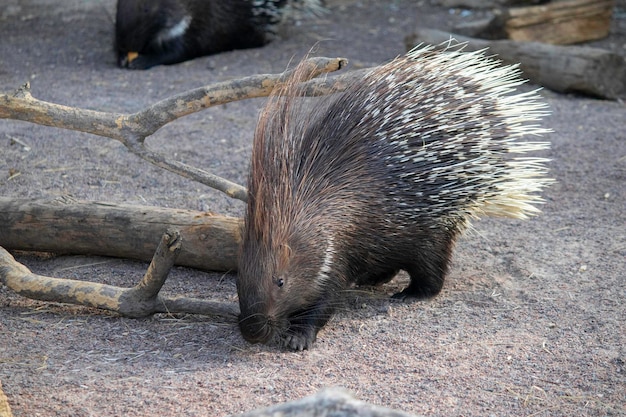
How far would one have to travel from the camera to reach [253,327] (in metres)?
2.96

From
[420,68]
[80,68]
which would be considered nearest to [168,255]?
[420,68]

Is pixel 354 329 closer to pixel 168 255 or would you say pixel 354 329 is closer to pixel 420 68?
pixel 168 255

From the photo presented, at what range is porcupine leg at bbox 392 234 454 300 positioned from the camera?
3580mm

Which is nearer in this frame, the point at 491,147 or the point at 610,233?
the point at 491,147

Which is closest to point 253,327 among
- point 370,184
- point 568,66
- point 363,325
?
point 363,325

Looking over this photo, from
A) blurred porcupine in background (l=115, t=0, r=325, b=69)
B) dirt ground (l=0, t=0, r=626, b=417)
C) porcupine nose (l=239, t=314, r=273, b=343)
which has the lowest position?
blurred porcupine in background (l=115, t=0, r=325, b=69)

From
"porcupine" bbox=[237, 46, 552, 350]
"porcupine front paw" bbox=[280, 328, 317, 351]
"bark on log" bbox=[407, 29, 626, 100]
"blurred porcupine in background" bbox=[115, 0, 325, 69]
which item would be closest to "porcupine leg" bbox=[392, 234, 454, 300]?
"porcupine" bbox=[237, 46, 552, 350]

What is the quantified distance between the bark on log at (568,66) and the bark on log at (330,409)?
5.32 metres

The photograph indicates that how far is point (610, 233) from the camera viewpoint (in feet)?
14.0

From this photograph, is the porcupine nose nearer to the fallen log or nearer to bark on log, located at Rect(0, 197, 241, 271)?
the fallen log

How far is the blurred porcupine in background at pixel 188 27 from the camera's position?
7.47 meters

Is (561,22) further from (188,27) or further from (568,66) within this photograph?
(188,27)

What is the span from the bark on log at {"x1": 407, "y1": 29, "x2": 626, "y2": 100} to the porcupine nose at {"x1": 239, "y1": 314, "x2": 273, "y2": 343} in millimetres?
4074

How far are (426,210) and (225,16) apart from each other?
4.92 meters
